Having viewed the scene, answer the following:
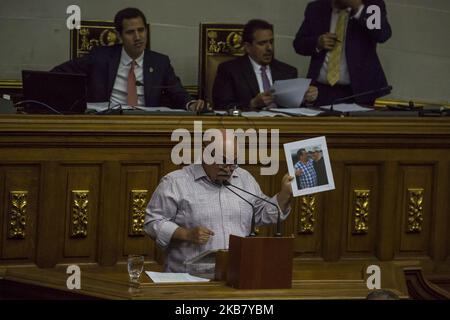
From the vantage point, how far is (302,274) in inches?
261

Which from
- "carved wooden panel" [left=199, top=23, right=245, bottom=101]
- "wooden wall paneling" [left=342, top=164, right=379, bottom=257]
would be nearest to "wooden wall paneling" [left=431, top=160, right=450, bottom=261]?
"wooden wall paneling" [left=342, top=164, right=379, bottom=257]

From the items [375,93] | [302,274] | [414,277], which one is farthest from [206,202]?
[375,93]

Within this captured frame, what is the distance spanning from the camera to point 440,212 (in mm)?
8602

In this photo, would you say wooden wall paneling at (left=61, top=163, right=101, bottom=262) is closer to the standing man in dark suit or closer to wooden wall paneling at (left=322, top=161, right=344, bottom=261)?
wooden wall paneling at (left=322, top=161, right=344, bottom=261)

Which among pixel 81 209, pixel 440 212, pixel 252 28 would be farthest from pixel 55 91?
pixel 440 212

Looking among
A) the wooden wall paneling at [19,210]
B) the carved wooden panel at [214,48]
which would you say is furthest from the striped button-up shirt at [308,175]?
the carved wooden panel at [214,48]

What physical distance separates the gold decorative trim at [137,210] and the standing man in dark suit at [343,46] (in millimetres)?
1802

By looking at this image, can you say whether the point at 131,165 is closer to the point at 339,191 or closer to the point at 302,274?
the point at 339,191

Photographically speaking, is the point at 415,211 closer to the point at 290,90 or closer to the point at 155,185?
the point at 290,90

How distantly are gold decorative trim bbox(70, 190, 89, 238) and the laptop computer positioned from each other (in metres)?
0.53

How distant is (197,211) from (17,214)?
57.0 inches

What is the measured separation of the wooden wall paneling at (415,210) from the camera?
8531 millimetres
